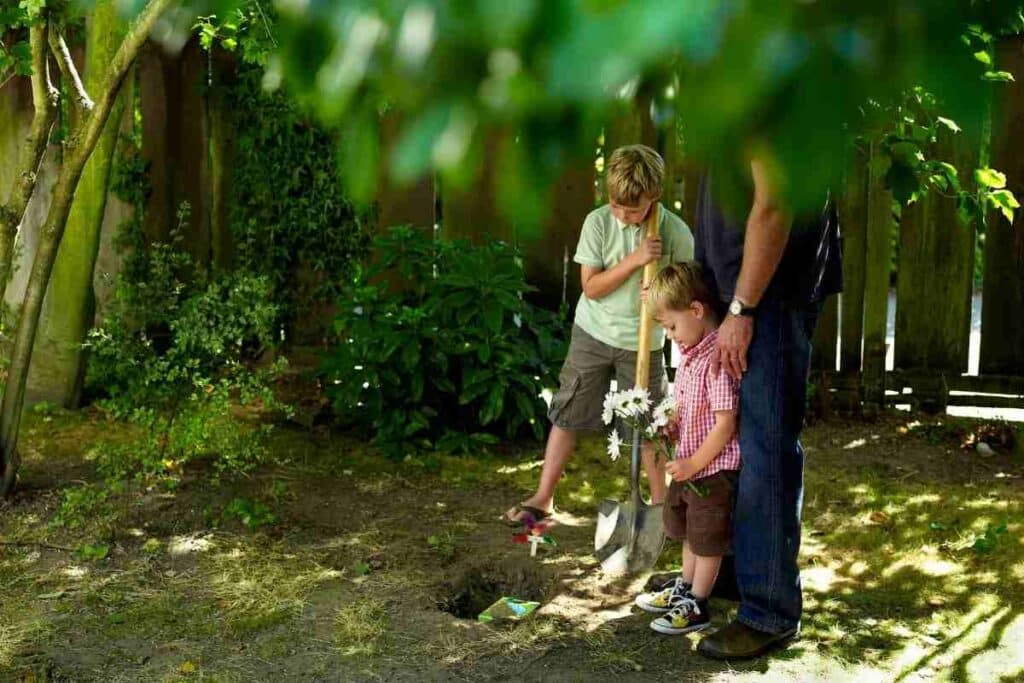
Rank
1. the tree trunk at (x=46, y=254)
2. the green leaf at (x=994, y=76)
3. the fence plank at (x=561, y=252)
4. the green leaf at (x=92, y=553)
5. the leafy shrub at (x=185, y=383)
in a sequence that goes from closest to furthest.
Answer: the green leaf at (x=994, y=76)
the green leaf at (x=92, y=553)
the tree trunk at (x=46, y=254)
the leafy shrub at (x=185, y=383)
the fence plank at (x=561, y=252)

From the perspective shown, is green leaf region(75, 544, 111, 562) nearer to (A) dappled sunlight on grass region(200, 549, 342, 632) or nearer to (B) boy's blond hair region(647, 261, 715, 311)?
(A) dappled sunlight on grass region(200, 549, 342, 632)

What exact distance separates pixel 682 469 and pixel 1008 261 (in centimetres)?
319

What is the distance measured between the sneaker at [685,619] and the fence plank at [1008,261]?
10.3 feet

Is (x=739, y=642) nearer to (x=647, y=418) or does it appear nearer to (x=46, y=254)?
(x=647, y=418)

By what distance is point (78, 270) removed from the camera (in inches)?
235

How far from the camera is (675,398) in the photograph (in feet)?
12.7

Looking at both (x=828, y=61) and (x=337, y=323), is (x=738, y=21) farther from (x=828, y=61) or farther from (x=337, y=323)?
(x=337, y=323)

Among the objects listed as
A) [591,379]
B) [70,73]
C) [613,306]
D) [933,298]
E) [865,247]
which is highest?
[70,73]

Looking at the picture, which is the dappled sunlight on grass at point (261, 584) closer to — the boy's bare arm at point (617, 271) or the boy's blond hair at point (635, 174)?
the boy's bare arm at point (617, 271)

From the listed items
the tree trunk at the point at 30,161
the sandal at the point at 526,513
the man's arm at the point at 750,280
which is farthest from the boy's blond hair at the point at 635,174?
the tree trunk at the point at 30,161

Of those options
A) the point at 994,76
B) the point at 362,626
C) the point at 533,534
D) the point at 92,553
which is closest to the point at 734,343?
the point at 533,534

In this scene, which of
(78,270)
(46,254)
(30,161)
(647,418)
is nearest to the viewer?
(647,418)

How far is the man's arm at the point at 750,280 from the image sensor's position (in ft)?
10.8

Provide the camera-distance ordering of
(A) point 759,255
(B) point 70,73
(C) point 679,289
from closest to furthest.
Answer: (A) point 759,255 < (C) point 679,289 < (B) point 70,73
